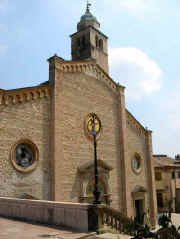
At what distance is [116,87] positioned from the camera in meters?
23.0

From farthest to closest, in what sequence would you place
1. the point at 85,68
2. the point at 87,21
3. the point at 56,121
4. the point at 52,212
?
the point at 87,21 < the point at 85,68 < the point at 56,121 < the point at 52,212

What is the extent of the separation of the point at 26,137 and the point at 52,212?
635 centimetres

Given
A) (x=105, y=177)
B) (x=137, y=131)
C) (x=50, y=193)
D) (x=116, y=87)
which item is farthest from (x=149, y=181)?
(x=50, y=193)

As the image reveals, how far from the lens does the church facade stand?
14070 millimetres

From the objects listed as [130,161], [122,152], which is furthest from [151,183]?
[122,152]

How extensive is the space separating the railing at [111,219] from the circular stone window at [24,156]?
6590 millimetres

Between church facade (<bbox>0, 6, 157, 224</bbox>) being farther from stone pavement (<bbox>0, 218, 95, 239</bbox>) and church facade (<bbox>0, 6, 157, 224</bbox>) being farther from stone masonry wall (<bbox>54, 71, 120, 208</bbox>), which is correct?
stone pavement (<bbox>0, 218, 95, 239</bbox>)

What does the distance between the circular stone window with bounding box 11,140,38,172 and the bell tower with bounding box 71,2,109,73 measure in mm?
15099

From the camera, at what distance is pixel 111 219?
9281mm

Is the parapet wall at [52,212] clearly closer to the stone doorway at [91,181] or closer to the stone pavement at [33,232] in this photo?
the stone pavement at [33,232]

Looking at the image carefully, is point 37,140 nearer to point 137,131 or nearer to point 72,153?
point 72,153

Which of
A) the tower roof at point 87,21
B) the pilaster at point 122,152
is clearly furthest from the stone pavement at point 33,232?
the tower roof at point 87,21

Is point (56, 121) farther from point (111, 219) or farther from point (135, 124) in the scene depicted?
point (135, 124)

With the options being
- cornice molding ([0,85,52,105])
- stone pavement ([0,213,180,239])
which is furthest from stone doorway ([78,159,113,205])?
stone pavement ([0,213,180,239])
